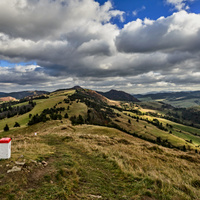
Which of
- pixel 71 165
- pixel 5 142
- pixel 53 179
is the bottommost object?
pixel 71 165

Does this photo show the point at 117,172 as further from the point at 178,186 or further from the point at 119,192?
the point at 178,186

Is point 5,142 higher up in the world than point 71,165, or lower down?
higher up

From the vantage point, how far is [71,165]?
11961 mm

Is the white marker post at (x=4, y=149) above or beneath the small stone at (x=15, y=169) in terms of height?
above

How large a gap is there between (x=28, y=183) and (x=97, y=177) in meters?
5.10

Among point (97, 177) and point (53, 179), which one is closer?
point (53, 179)

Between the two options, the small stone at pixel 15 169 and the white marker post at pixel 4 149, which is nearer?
the small stone at pixel 15 169

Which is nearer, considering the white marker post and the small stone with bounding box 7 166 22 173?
the small stone with bounding box 7 166 22 173

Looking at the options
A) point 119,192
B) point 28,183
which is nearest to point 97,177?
point 119,192

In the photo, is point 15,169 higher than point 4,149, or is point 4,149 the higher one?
point 4,149

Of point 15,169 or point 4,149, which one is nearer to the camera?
point 15,169

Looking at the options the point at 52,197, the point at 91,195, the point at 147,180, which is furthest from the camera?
the point at 147,180

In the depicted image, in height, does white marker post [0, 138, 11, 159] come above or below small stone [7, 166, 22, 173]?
A: above

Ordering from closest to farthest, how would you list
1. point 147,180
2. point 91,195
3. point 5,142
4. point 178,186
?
point 91,195, point 178,186, point 147,180, point 5,142
